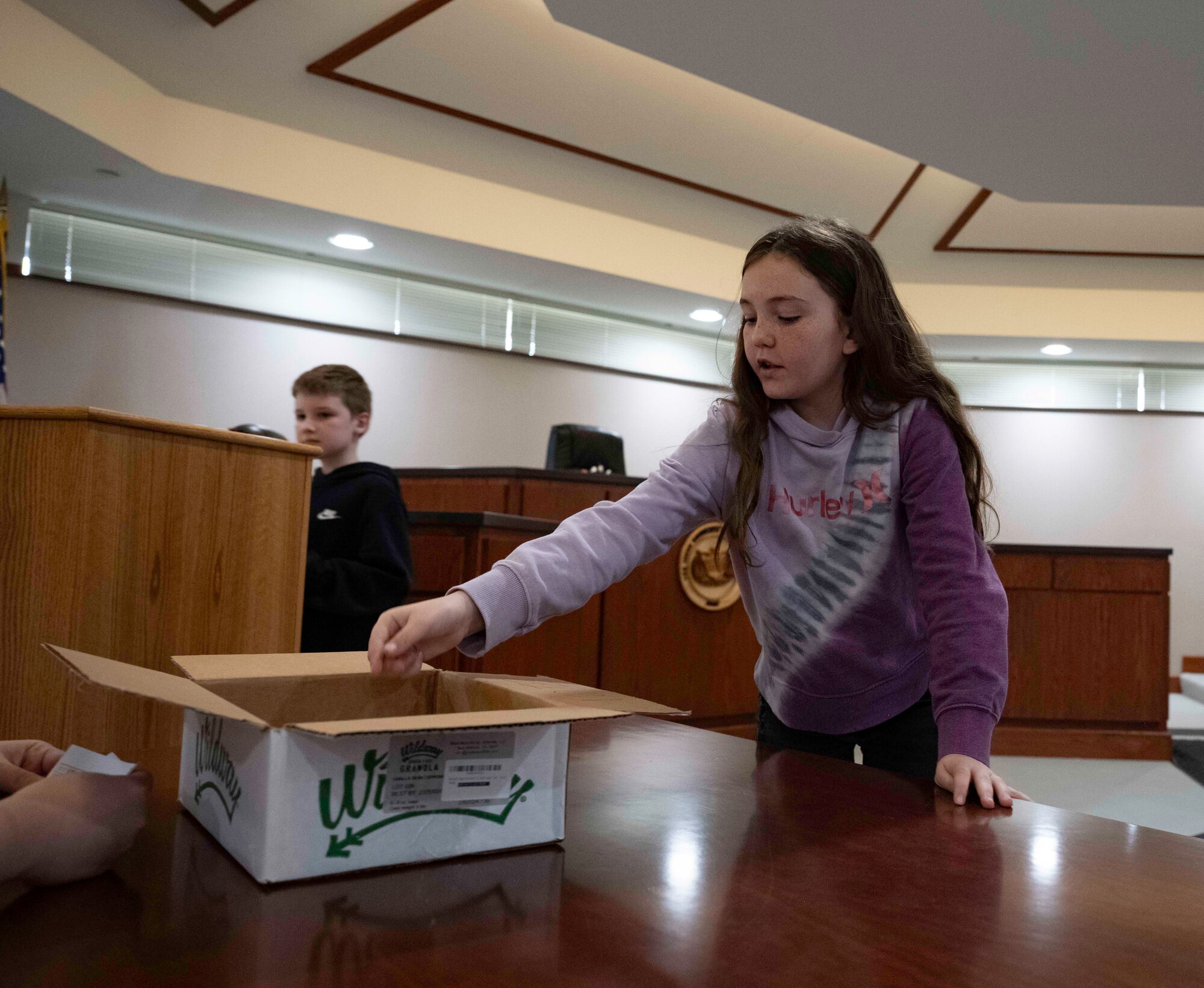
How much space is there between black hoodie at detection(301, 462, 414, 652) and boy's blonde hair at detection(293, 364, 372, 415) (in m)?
0.19

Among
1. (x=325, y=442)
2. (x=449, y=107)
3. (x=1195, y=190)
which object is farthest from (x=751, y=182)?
(x=325, y=442)

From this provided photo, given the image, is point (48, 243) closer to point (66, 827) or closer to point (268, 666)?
point (268, 666)

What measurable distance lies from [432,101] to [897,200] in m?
2.84

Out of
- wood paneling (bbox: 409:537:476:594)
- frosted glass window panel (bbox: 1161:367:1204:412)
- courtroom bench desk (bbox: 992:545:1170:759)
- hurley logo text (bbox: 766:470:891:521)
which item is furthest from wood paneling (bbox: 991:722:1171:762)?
hurley logo text (bbox: 766:470:891:521)

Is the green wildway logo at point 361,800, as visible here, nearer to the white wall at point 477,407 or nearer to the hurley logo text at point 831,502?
the hurley logo text at point 831,502

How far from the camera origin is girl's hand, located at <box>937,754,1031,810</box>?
0.80m

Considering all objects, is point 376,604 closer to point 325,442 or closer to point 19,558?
point 325,442

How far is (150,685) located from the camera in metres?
0.57

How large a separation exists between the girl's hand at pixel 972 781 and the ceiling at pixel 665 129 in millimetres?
3250

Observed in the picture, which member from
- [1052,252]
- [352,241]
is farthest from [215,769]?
[1052,252]

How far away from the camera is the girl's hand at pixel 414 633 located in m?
0.73

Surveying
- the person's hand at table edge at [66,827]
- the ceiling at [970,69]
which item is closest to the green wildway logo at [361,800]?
the person's hand at table edge at [66,827]

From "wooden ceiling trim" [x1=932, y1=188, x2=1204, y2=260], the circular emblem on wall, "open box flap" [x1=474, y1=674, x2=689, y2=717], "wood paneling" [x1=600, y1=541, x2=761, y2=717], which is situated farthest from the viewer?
"wooden ceiling trim" [x1=932, y1=188, x2=1204, y2=260]

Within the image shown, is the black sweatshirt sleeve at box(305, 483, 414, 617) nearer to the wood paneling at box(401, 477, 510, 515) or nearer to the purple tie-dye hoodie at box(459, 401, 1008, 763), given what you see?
the purple tie-dye hoodie at box(459, 401, 1008, 763)
